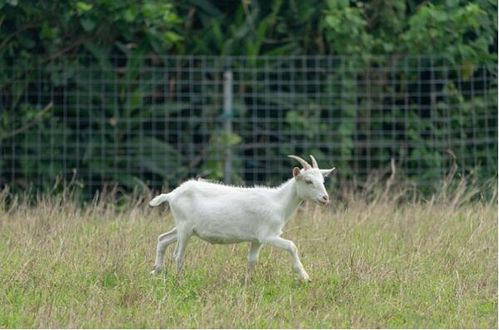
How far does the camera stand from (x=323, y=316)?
25.5 ft

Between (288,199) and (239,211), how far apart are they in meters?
0.37

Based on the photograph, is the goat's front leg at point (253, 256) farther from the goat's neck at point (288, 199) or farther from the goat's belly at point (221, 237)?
the goat's neck at point (288, 199)

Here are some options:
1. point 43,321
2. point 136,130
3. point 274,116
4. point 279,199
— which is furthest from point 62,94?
point 43,321

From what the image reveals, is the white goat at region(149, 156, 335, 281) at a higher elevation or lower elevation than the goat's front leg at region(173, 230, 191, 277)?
higher

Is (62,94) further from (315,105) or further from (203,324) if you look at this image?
(203,324)

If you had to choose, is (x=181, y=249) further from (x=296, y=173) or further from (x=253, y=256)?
(x=296, y=173)

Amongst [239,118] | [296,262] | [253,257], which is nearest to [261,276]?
[253,257]

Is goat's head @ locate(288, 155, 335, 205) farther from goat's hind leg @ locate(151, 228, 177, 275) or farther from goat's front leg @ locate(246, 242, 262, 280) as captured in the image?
goat's hind leg @ locate(151, 228, 177, 275)

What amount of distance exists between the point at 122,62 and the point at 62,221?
16.4 ft

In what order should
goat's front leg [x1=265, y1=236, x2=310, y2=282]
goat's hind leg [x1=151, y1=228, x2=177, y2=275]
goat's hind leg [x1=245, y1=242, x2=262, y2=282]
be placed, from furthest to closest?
goat's hind leg [x1=151, y1=228, x2=177, y2=275] → goat's hind leg [x1=245, y1=242, x2=262, y2=282] → goat's front leg [x1=265, y1=236, x2=310, y2=282]

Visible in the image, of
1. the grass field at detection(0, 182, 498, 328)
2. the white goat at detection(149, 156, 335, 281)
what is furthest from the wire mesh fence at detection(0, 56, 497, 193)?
the white goat at detection(149, 156, 335, 281)

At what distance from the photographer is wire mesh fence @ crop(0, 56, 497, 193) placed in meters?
14.5

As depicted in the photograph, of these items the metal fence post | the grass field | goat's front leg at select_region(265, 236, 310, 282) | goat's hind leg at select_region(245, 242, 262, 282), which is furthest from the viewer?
the metal fence post

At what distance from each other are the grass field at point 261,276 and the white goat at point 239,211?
8.9 inches
